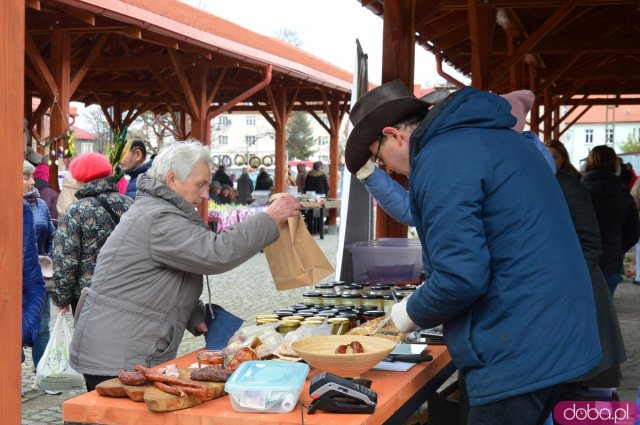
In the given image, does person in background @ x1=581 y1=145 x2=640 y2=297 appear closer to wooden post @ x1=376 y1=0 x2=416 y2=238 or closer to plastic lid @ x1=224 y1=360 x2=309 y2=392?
wooden post @ x1=376 y1=0 x2=416 y2=238

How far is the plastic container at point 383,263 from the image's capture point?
16.6ft

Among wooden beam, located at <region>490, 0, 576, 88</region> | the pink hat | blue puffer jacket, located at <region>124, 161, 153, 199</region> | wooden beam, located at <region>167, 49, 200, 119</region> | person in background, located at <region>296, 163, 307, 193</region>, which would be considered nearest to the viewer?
the pink hat

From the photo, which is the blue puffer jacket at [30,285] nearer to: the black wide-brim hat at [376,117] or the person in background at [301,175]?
the black wide-brim hat at [376,117]

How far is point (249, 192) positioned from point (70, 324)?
635 inches

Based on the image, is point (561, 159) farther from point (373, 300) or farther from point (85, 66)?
point (85, 66)

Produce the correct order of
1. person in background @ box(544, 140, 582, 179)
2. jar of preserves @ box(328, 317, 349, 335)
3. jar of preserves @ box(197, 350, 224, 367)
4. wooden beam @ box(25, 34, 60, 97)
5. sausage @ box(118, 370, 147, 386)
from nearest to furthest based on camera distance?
sausage @ box(118, 370, 147, 386), jar of preserves @ box(197, 350, 224, 367), jar of preserves @ box(328, 317, 349, 335), person in background @ box(544, 140, 582, 179), wooden beam @ box(25, 34, 60, 97)

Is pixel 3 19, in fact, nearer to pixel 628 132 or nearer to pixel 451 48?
pixel 451 48

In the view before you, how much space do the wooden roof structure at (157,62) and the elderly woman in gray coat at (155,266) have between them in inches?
273

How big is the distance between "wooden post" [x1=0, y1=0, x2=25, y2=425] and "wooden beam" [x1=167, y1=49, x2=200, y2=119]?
12131 millimetres

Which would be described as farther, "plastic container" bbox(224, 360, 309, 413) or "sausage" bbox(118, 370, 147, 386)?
"sausage" bbox(118, 370, 147, 386)

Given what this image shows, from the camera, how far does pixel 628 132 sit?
7531 centimetres

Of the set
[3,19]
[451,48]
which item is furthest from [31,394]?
[451,48]

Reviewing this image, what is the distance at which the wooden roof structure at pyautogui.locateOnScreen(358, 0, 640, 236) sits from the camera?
21.6ft

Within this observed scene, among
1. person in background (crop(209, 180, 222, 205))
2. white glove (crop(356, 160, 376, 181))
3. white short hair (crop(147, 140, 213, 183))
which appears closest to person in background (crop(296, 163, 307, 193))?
person in background (crop(209, 180, 222, 205))
